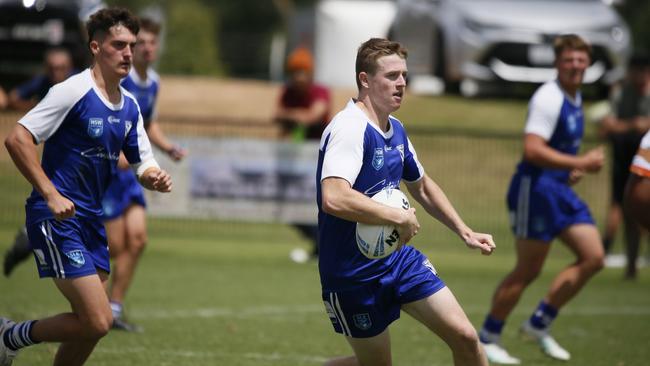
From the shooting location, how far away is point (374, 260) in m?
5.84

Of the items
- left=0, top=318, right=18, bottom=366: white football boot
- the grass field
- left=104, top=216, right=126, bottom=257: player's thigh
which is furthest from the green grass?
left=0, top=318, right=18, bottom=366: white football boot

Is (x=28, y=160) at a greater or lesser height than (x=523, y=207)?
greater

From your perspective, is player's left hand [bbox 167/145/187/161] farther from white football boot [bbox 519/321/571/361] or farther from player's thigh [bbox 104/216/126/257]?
white football boot [bbox 519/321/571/361]

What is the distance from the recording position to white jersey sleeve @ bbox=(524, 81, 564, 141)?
28.2 feet

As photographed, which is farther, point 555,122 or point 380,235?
point 555,122

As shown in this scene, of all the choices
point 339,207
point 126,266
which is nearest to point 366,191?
point 339,207

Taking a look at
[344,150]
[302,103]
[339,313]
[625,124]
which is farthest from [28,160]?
[625,124]

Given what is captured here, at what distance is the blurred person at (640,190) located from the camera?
6.62 m

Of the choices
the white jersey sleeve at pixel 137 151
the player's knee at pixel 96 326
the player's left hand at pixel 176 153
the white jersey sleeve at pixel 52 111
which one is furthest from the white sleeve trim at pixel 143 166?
the player's left hand at pixel 176 153

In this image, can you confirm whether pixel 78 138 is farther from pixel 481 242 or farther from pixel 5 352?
pixel 481 242

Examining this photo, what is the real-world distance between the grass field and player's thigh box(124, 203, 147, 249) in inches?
28.5

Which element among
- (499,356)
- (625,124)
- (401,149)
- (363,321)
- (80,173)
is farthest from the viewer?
(625,124)

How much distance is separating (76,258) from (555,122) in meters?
4.18

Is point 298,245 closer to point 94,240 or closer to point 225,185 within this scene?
point 225,185
